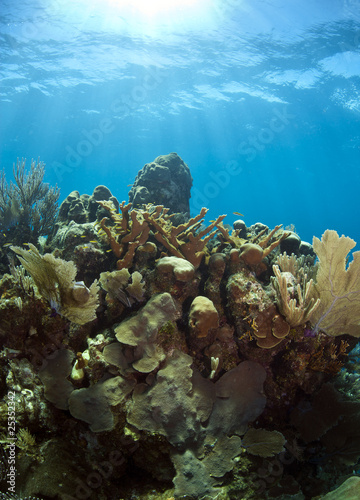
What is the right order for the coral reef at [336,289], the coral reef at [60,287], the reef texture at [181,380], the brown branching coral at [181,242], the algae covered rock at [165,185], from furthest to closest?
the algae covered rock at [165,185], the brown branching coral at [181,242], the coral reef at [336,289], the coral reef at [60,287], the reef texture at [181,380]

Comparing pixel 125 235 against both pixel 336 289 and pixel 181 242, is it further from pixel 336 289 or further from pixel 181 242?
pixel 336 289

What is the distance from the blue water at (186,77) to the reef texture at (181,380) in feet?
36.4

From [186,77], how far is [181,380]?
29.7 meters

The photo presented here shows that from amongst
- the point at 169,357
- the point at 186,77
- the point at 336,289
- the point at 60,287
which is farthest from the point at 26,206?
the point at 186,77

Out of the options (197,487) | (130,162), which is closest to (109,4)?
(197,487)

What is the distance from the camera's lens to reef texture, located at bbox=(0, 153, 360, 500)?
3.28m

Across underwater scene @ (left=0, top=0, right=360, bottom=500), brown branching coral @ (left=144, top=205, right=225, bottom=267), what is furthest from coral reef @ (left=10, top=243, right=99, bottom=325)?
brown branching coral @ (left=144, top=205, right=225, bottom=267)

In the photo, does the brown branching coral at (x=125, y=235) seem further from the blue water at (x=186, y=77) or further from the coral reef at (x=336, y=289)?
the blue water at (x=186, y=77)

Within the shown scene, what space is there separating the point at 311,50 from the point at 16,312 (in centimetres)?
2609

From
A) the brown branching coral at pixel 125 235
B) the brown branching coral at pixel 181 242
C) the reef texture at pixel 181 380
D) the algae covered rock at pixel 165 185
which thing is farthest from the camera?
the algae covered rock at pixel 165 185

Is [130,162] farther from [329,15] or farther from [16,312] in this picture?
[16,312]

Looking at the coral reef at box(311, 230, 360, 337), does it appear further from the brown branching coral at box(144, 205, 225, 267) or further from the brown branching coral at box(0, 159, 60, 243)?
the brown branching coral at box(0, 159, 60, 243)

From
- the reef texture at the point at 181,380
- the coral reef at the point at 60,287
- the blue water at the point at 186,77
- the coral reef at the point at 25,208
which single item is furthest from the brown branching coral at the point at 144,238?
the blue water at the point at 186,77

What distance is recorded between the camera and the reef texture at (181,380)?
328 cm
